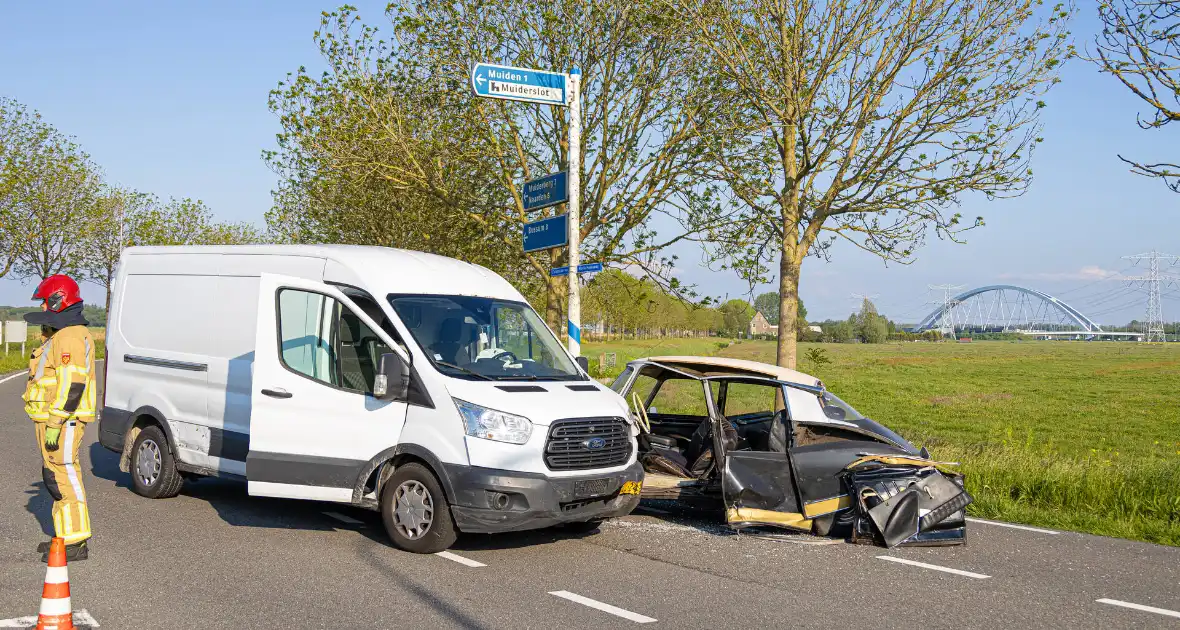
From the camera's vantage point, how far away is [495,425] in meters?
7.03

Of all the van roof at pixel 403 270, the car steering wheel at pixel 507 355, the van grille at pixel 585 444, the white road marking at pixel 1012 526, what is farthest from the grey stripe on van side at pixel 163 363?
the white road marking at pixel 1012 526

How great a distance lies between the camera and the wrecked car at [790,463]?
25.6 ft

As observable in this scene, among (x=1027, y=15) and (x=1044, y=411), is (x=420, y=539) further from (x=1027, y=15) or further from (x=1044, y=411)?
(x=1044, y=411)

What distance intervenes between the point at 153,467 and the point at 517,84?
618cm

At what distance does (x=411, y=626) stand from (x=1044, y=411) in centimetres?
3451

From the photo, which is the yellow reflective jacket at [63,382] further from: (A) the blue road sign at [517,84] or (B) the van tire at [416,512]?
(A) the blue road sign at [517,84]

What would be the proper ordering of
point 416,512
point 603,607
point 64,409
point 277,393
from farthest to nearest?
point 277,393, point 416,512, point 64,409, point 603,607

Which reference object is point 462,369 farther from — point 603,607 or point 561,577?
point 603,607

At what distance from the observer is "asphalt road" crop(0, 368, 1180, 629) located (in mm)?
5672

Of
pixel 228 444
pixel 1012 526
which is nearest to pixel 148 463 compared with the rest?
pixel 228 444

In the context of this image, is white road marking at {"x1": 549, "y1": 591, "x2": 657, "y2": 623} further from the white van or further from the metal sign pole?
the metal sign pole

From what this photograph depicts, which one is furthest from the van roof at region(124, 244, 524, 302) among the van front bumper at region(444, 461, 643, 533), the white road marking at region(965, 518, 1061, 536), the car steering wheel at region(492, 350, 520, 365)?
the white road marking at region(965, 518, 1061, 536)

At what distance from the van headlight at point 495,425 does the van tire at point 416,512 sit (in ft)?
1.77

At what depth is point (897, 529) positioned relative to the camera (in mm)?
7715
